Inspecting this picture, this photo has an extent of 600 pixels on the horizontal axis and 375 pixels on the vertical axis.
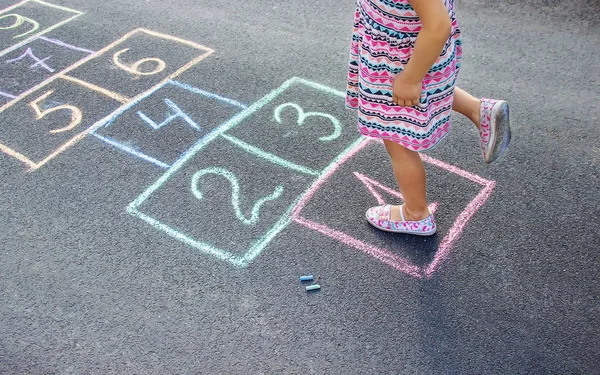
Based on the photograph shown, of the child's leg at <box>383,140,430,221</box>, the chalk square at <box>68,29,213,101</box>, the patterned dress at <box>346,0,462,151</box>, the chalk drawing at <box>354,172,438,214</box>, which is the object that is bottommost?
the chalk square at <box>68,29,213,101</box>

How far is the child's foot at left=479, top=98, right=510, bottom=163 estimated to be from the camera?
2.66 meters

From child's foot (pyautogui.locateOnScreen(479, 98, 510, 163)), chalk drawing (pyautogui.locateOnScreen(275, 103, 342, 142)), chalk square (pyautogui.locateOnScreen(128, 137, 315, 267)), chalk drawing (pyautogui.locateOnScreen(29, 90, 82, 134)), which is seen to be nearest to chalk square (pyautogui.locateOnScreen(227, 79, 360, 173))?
chalk drawing (pyautogui.locateOnScreen(275, 103, 342, 142))

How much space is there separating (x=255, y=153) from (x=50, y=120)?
4.80 ft

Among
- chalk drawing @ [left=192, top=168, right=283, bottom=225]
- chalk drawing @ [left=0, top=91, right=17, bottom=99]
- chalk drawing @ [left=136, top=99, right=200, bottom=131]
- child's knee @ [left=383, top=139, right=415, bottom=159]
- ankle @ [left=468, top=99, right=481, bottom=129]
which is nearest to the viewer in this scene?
child's knee @ [left=383, top=139, right=415, bottom=159]

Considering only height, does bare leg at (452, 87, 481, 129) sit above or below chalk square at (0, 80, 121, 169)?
above

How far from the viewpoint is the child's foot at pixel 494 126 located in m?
2.66

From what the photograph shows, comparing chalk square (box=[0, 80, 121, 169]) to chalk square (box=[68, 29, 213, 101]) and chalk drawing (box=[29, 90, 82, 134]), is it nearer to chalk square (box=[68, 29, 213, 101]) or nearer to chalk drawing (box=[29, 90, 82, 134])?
chalk drawing (box=[29, 90, 82, 134])

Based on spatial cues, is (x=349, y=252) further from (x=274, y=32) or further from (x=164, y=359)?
(x=274, y=32)

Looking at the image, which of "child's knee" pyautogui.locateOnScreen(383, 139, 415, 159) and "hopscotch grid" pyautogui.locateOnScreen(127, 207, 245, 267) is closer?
"child's knee" pyautogui.locateOnScreen(383, 139, 415, 159)

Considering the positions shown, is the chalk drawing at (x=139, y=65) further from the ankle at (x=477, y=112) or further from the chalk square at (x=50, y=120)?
the ankle at (x=477, y=112)

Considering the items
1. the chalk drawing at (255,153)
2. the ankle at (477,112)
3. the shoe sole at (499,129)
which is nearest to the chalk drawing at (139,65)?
the chalk drawing at (255,153)

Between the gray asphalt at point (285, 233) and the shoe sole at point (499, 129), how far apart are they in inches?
16.0

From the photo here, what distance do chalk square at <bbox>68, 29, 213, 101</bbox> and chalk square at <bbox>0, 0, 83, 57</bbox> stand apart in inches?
29.3

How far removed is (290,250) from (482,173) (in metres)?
1.19
